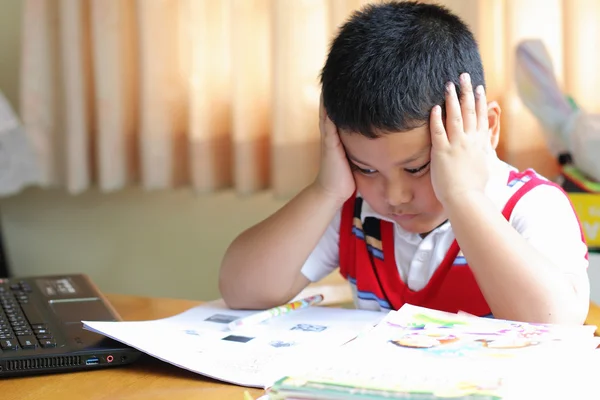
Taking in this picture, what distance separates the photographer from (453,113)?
0.94 meters

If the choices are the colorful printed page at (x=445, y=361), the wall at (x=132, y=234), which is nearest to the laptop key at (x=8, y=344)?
the colorful printed page at (x=445, y=361)

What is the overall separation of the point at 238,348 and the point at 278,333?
0.25 feet

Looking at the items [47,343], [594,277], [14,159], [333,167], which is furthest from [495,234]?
[14,159]

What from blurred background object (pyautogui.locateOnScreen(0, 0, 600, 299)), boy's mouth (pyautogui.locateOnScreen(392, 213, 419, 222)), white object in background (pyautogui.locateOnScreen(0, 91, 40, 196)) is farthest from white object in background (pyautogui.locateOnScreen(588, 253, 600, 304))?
white object in background (pyautogui.locateOnScreen(0, 91, 40, 196))

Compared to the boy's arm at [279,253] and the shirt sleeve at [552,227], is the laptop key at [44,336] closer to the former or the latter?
the boy's arm at [279,253]

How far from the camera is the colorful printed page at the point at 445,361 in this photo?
0.59 metres

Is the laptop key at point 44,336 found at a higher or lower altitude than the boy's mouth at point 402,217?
lower

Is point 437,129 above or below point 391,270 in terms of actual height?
above

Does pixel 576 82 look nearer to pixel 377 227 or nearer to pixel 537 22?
pixel 537 22

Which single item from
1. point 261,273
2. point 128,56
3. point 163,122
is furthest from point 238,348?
point 128,56

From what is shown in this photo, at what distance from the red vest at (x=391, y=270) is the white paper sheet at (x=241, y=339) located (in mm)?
85

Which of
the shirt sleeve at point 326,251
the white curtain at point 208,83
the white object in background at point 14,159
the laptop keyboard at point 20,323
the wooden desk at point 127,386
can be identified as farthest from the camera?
the white object in background at point 14,159

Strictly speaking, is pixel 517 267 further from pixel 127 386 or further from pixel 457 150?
pixel 127 386

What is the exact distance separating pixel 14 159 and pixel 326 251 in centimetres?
126
